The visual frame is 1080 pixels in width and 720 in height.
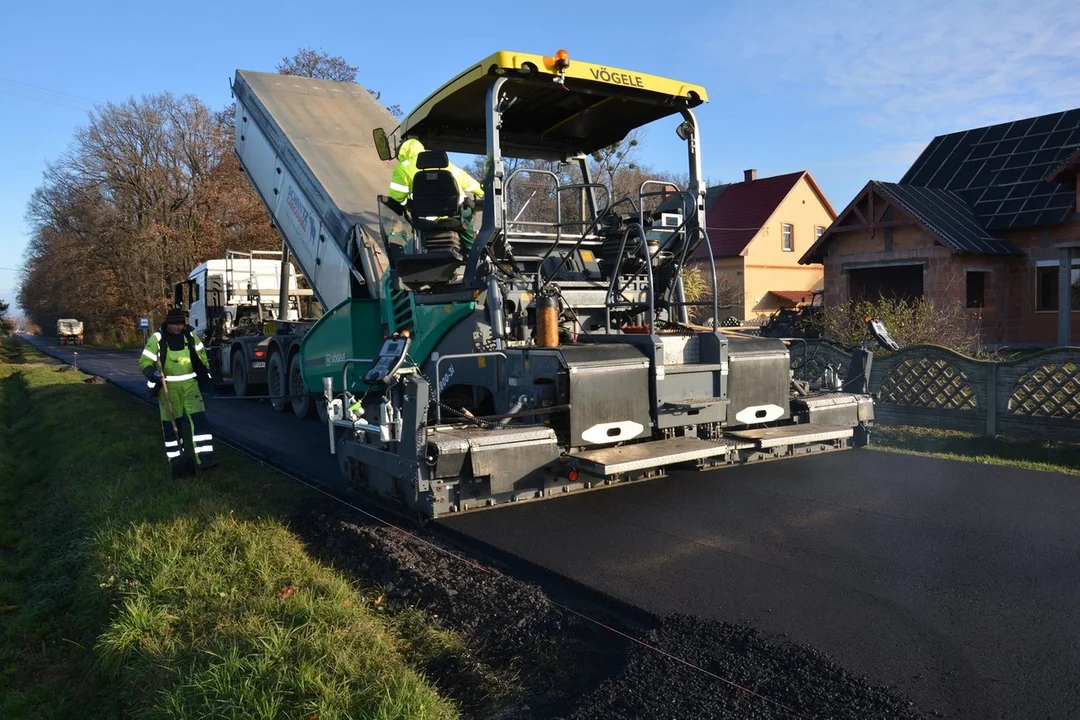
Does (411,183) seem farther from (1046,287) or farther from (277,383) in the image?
(1046,287)

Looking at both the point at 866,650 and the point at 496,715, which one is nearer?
the point at 496,715

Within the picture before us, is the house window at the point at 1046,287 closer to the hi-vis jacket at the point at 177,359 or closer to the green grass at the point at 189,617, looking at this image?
the green grass at the point at 189,617

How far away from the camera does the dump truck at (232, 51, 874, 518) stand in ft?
16.9

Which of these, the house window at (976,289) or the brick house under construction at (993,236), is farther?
the house window at (976,289)

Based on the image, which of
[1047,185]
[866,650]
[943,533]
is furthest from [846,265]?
[866,650]

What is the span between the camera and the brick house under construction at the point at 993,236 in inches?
810

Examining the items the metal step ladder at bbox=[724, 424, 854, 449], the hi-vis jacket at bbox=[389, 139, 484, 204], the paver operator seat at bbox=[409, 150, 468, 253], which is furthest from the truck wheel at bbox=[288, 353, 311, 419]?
the metal step ladder at bbox=[724, 424, 854, 449]

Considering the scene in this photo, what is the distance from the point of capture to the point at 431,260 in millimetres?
6906

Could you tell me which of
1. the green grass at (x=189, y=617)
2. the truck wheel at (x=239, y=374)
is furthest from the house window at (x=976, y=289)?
the green grass at (x=189, y=617)

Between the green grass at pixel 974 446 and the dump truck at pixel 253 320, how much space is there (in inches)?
280

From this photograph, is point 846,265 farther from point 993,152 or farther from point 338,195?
point 338,195

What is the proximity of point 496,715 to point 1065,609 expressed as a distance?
2.75 meters

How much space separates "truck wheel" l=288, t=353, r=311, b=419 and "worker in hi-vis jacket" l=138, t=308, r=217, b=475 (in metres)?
2.80

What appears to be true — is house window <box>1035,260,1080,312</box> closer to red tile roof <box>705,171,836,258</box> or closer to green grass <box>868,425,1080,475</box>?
green grass <box>868,425,1080,475</box>
